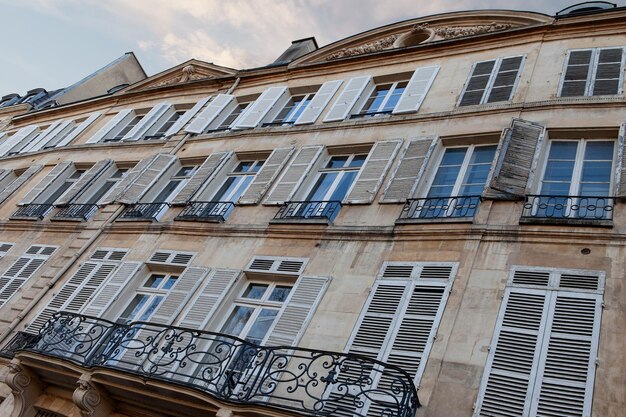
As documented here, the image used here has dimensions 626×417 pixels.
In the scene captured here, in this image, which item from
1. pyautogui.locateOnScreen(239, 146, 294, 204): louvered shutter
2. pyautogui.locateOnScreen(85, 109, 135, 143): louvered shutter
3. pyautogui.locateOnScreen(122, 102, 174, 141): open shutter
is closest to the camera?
pyautogui.locateOnScreen(239, 146, 294, 204): louvered shutter

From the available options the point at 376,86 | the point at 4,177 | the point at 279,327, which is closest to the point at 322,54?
the point at 376,86

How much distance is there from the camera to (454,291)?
6848mm

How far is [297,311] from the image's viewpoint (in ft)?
24.7

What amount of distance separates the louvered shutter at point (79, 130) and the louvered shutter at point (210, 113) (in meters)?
4.98

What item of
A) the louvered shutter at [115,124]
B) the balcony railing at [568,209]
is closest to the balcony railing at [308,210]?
the balcony railing at [568,209]

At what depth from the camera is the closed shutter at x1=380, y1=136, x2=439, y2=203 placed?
28.4 ft

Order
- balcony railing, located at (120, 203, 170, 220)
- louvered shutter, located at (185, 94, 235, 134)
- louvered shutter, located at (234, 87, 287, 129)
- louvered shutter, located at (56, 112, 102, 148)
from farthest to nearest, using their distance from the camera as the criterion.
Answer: louvered shutter, located at (56, 112, 102, 148) < louvered shutter, located at (185, 94, 235, 134) < louvered shutter, located at (234, 87, 287, 129) < balcony railing, located at (120, 203, 170, 220)

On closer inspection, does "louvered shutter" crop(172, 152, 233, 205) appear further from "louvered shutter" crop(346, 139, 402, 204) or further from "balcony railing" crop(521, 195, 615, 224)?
"balcony railing" crop(521, 195, 615, 224)

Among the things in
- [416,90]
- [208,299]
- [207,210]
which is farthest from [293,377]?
[416,90]

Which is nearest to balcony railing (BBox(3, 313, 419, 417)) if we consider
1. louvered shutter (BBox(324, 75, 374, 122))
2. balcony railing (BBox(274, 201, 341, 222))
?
balcony railing (BBox(274, 201, 341, 222))

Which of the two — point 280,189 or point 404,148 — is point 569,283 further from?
point 280,189

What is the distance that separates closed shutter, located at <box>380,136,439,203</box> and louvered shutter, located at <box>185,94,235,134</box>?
5806 millimetres

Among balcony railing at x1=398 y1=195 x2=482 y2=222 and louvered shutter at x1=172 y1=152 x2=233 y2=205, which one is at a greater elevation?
louvered shutter at x1=172 y1=152 x2=233 y2=205

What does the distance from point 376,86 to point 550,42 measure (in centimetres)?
375
